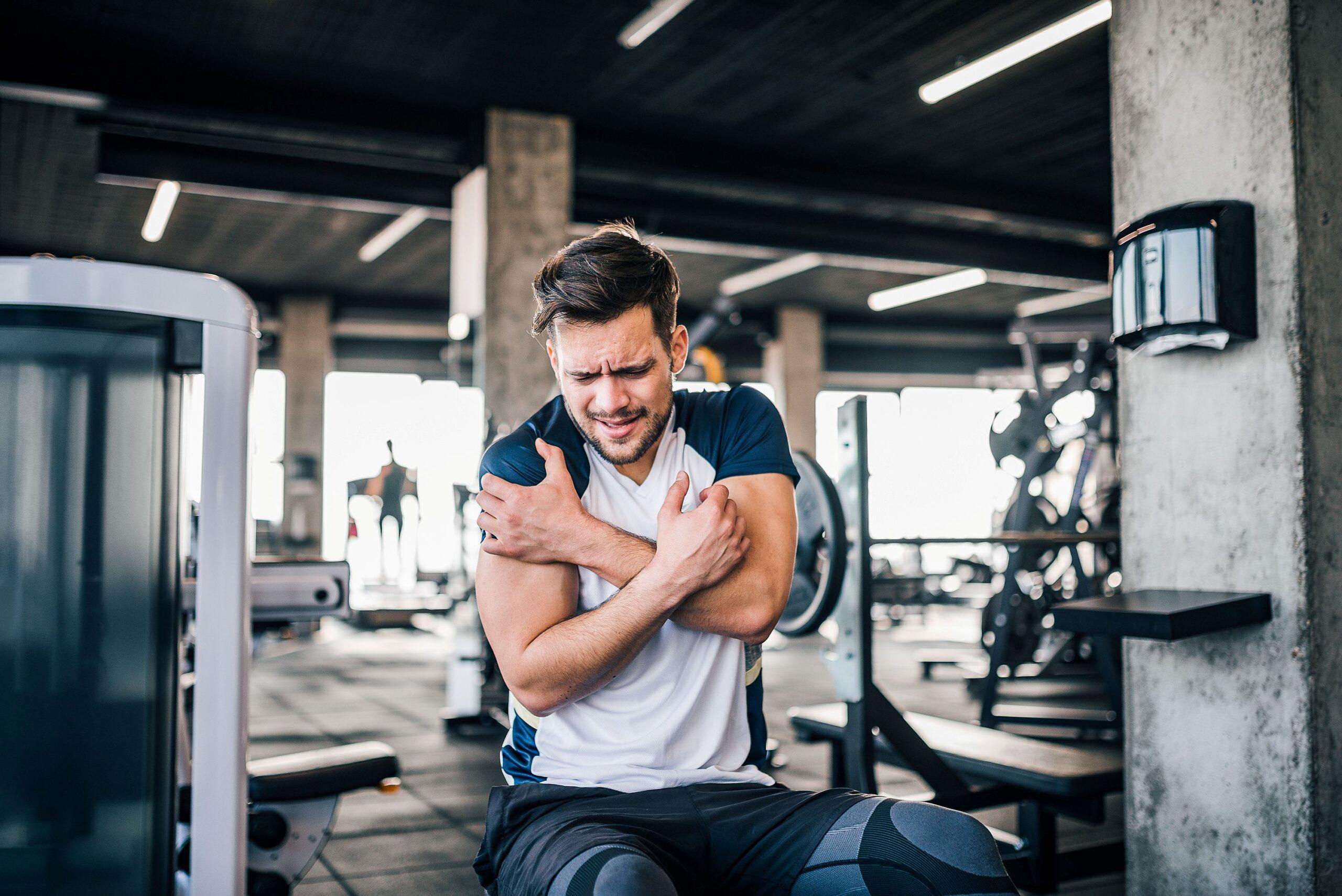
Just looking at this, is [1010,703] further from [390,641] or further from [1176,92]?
[390,641]

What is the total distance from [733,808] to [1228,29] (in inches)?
61.1

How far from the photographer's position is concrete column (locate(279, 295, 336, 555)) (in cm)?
1070

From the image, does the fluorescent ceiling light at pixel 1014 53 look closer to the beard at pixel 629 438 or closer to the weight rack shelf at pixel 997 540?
the weight rack shelf at pixel 997 540

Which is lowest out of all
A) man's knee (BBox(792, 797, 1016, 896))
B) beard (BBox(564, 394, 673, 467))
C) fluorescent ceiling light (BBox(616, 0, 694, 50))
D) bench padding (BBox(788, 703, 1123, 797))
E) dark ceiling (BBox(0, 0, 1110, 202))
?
bench padding (BBox(788, 703, 1123, 797))

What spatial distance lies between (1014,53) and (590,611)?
470 centimetres

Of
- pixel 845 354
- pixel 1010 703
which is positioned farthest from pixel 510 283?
pixel 845 354

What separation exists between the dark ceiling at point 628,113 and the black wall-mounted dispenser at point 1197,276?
3.23 meters

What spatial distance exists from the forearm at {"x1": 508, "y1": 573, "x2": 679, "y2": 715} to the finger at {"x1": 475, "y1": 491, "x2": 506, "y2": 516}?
157 mm

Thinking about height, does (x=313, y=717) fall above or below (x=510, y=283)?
below

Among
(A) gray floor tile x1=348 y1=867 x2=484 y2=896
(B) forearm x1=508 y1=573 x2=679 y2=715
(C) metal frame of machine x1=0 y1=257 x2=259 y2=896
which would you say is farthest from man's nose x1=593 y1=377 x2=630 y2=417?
(A) gray floor tile x1=348 y1=867 x2=484 y2=896

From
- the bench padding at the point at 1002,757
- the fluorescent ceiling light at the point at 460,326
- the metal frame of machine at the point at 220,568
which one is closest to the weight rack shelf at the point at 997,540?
the bench padding at the point at 1002,757

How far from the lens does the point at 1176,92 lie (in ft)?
6.05

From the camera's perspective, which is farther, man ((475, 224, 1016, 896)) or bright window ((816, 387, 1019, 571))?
bright window ((816, 387, 1019, 571))

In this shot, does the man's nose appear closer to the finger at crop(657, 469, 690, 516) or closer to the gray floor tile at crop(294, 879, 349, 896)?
the finger at crop(657, 469, 690, 516)
